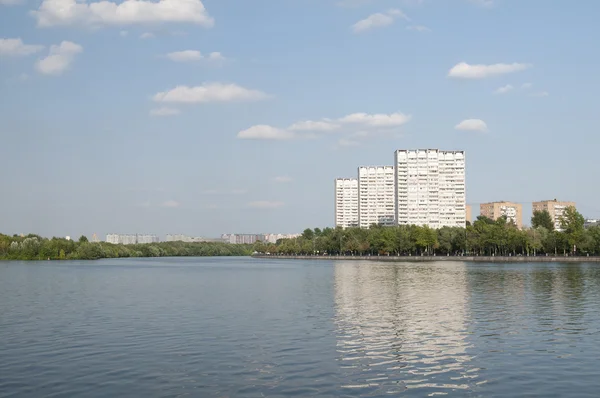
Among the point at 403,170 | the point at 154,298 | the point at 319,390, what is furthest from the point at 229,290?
the point at 403,170

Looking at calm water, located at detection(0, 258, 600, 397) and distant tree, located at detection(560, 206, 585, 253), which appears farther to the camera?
distant tree, located at detection(560, 206, 585, 253)

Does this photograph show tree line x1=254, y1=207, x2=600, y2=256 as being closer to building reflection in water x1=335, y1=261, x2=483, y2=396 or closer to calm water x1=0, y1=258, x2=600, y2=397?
calm water x1=0, y1=258, x2=600, y2=397

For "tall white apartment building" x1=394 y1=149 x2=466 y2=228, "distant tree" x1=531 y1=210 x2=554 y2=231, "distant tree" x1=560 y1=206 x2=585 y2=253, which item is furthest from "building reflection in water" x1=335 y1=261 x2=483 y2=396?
"distant tree" x1=531 y1=210 x2=554 y2=231

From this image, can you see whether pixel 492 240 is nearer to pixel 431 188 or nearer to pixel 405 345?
pixel 431 188

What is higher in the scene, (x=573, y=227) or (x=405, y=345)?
(x=573, y=227)

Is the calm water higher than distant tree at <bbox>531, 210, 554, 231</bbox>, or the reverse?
distant tree at <bbox>531, 210, 554, 231</bbox>

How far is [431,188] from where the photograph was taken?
193m

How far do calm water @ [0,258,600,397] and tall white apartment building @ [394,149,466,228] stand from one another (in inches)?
6026

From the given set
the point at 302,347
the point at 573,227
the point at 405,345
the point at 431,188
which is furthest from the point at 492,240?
the point at 302,347

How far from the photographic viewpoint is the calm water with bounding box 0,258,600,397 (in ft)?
56.2

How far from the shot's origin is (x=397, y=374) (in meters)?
18.4

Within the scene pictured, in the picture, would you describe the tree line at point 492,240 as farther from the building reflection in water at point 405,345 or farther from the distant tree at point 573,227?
the building reflection in water at point 405,345

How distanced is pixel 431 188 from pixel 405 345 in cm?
17419

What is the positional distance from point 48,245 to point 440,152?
119048mm
